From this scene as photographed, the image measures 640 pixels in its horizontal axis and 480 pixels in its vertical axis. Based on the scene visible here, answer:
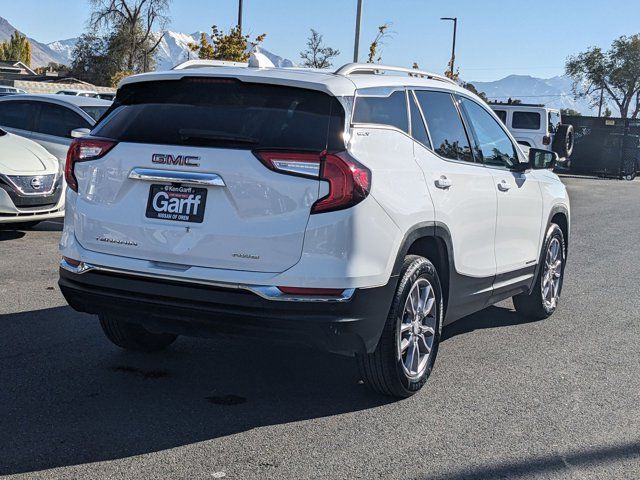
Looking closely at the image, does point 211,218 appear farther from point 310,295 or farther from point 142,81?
point 142,81

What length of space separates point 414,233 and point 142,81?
1.68 metres

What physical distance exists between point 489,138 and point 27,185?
5.86 meters

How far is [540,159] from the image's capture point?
6.63m

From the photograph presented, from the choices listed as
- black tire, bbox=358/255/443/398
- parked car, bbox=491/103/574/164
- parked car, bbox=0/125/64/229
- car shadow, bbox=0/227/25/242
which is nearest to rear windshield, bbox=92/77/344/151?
black tire, bbox=358/255/443/398

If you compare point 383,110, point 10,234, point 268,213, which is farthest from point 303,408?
point 10,234

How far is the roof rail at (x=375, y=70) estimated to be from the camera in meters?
4.92

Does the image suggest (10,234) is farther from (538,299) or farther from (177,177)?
(177,177)

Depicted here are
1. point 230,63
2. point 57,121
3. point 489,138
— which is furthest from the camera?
point 57,121

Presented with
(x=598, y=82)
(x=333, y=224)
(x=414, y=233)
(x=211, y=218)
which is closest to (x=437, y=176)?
(x=414, y=233)

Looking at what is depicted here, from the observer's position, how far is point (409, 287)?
4770 mm

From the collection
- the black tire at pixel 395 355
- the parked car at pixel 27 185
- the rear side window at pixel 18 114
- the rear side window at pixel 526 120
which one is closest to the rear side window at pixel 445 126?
the black tire at pixel 395 355

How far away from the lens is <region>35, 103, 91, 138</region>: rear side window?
1212 cm

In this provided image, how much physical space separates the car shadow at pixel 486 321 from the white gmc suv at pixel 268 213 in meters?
1.63

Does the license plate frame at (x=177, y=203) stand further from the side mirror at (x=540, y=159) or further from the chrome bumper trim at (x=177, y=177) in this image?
the side mirror at (x=540, y=159)
